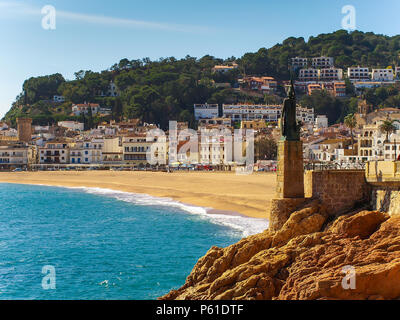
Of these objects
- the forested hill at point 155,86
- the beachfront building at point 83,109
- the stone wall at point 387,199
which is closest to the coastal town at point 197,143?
the beachfront building at point 83,109

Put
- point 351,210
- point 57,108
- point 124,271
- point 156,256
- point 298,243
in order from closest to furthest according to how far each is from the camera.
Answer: point 298,243 → point 351,210 → point 124,271 → point 156,256 → point 57,108

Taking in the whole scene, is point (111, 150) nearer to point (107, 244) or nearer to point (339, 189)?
point (107, 244)

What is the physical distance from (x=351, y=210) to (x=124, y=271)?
1015cm

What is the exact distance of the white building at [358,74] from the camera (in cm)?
17498

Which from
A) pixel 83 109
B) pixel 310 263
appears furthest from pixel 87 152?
pixel 310 263

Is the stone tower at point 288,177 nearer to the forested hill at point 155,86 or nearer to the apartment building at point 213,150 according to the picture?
the apartment building at point 213,150

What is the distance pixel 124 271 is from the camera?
75.3 feet

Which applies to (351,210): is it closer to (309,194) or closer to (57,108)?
(309,194)

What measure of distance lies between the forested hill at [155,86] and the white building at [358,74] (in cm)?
1603

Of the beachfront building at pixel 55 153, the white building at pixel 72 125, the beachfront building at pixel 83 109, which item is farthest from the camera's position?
the beachfront building at pixel 83 109

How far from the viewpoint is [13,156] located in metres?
93.0

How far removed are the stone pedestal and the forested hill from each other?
110 metres
